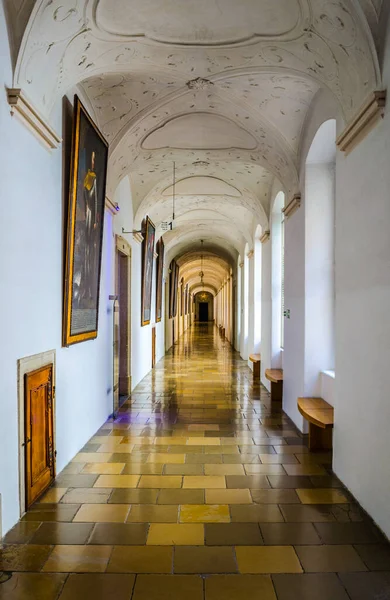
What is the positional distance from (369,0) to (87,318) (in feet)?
13.5

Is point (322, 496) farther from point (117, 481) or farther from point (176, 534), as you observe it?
point (117, 481)

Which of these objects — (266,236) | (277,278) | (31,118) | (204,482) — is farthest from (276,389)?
(31,118)

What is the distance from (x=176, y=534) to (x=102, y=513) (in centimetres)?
71

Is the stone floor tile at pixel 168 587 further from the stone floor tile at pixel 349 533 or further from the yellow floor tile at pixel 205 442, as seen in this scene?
the yellow floor tile at pixel 205 442

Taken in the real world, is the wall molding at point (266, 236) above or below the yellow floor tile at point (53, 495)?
above

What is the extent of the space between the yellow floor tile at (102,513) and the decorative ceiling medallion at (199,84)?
4572 mm

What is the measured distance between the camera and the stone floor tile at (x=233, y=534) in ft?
10.5

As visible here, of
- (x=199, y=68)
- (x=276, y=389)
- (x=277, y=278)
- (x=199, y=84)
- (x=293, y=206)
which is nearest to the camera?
(x=199, y=68)

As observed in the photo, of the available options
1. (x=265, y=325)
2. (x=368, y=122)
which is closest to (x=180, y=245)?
(x=265, y=325)

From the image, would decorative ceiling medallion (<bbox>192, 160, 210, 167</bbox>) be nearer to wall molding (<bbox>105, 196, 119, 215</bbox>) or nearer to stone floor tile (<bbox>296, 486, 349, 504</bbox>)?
wall molding (<bbox>105, 196, 119, 215</bbox>)

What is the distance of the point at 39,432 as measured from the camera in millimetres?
3934

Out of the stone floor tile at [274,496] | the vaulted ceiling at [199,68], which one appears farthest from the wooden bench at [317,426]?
the vaulted ceiling at [199,68]

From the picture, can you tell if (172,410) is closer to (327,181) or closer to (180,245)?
(327,181)

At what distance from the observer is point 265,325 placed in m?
9.68
